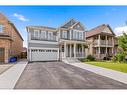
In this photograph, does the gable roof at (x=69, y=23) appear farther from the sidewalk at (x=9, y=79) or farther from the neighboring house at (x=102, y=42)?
the sidewalk at (x=9, y=79)

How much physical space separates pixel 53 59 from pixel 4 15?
1112cm

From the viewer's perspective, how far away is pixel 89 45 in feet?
101

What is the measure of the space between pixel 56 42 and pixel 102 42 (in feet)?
32.5

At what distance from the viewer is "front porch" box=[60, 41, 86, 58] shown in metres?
25.5

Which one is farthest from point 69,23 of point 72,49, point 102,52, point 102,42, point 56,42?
point 102,52

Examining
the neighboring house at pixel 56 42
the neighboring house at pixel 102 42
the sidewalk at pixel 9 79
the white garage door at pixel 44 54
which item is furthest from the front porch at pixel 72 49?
the sidewalk at pixel 9 79

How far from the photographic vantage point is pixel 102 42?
101ft

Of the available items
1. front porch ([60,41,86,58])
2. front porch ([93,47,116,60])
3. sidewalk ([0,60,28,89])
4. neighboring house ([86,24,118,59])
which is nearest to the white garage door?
front porch ([60,41,86,58])

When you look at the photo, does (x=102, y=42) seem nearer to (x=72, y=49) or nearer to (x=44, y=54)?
(x=72, y=49)

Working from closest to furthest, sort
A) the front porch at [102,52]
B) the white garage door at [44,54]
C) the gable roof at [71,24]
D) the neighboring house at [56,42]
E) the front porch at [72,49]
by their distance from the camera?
the white garage door at [44,54] → the neighboring house at [56,42] → the front porch at [72,49] → the gable roof at [71,24] → the front porch at [102,52]

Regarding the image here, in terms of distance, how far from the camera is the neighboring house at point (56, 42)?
25.3m

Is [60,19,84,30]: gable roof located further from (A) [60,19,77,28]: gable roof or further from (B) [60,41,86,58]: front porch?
(B) [60,41,86,58]: front porch
